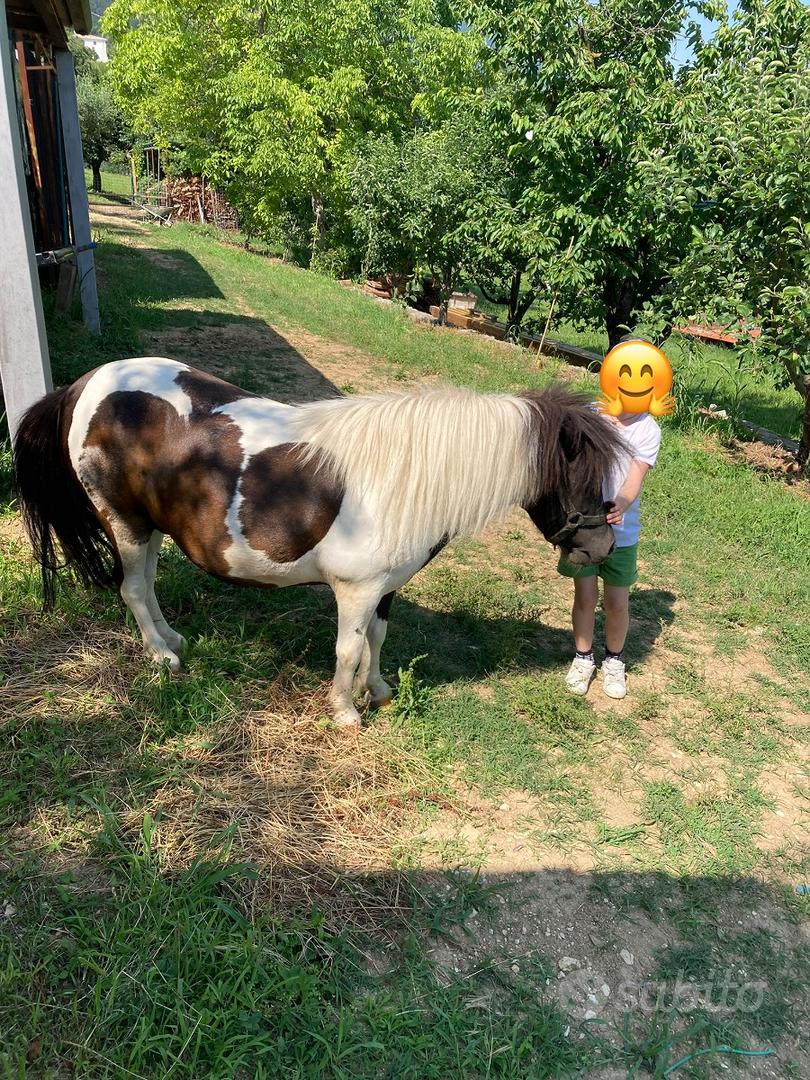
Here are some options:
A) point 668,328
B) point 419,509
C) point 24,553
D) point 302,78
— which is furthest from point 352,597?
point 302,78

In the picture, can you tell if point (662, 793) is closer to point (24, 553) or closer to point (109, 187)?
point (24, 553)

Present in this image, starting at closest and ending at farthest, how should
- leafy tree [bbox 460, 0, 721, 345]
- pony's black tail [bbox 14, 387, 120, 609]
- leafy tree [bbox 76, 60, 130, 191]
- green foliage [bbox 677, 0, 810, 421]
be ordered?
pony's black tail [bbox 14, 387, 120, 609] → green foliage [bbox 677, 0, 810, 421] → leafy tree [bbox 460, 0, 721, 345] → leafy tree [bbox 76, 60, 130, 191]

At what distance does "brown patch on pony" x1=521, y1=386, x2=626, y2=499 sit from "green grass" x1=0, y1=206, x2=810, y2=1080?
1147 mm

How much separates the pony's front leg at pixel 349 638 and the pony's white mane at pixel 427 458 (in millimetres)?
237

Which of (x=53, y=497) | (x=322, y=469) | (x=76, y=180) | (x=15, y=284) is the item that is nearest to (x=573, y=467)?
(x=322, y=469)

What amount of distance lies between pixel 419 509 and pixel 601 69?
27.9 feet

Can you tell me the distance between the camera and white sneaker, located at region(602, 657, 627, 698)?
3.68m

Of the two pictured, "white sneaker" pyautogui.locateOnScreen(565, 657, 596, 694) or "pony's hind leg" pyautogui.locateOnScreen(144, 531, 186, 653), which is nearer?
"pony's hind leg" pyautogui.locateOnScreen(144, 531, 186, 653)

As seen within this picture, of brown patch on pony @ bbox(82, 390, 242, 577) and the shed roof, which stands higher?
the shed roof

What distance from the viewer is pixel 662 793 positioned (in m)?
3.09

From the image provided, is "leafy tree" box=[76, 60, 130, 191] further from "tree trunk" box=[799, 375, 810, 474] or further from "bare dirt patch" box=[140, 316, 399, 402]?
"tree trunk" box=[799, 375, 810, 474]

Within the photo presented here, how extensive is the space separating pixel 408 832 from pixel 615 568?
64.9 inches

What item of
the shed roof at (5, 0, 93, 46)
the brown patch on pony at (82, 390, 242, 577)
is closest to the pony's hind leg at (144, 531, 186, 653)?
the brown patch on pony at (82, 390, 242, 577)

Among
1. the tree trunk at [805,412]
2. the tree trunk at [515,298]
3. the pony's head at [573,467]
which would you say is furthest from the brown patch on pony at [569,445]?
the tree trunk at [515,298]
